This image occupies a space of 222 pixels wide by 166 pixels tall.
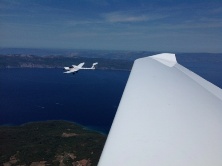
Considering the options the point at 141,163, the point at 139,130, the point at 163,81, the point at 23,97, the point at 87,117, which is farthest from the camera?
the point at 23,97

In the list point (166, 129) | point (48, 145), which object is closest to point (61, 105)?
point (48, 145)

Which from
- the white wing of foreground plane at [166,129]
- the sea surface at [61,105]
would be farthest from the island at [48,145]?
the white wing of foreground plane at [166,129]

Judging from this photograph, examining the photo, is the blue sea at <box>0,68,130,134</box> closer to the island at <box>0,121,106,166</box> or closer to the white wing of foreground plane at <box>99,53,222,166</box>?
the island at <box>0,121,106,166</box>

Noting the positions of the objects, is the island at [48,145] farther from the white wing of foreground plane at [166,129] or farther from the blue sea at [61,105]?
the white wing of foreground plane at [166,129]

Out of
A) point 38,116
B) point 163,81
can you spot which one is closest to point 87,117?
point 38,116

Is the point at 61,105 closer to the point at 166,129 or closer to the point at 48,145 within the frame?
the point at 48,145

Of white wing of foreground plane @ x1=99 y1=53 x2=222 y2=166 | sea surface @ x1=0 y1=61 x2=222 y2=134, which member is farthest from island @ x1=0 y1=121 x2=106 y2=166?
white wing of foreground plane @ x1=99 y1=53 x2=222 y2=166

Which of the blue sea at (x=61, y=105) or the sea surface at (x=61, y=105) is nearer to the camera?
the sea surface at (x=61, y=105)

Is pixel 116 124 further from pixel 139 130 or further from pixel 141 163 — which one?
pixel 141 163
